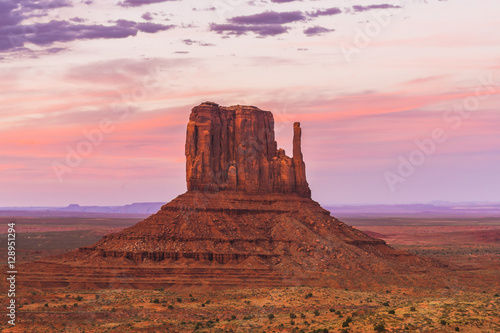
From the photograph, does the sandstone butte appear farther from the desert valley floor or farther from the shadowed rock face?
the desert valley floor

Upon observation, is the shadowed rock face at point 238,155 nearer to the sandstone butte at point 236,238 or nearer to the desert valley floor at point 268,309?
the sandstone butte at point 236,238

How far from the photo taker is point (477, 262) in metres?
170

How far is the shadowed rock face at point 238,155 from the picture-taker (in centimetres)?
13688

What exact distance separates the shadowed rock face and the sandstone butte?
161 millimetres

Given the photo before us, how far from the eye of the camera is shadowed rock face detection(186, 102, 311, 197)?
13688 centimetres

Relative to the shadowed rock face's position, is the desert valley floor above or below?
below

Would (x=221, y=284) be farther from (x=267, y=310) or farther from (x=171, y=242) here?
(x=267, y=310)

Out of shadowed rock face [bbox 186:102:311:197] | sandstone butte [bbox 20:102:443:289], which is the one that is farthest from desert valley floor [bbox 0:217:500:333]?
shadowed rock face [bbox 186:102:311:197]

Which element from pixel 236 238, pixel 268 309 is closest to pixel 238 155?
pixel 236 238

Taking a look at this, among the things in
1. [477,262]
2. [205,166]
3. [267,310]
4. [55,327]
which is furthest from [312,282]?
[477,262]

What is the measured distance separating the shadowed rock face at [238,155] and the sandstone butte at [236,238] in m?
0.16

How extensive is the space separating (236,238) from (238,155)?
58.9 feet

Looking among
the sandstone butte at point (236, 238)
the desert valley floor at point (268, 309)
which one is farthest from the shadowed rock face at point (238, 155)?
the desert valley floor at point (268, 309)

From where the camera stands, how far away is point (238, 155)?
5502 inches
